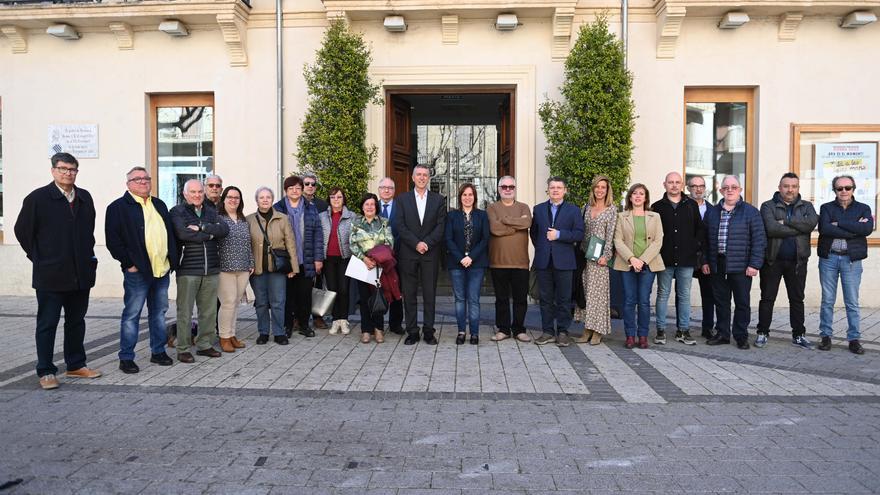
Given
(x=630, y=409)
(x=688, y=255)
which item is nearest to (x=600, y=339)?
(x=688, y=255)

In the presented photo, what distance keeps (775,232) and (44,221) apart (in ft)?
24.0

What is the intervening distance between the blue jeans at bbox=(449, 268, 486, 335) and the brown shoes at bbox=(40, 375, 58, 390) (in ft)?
13.3

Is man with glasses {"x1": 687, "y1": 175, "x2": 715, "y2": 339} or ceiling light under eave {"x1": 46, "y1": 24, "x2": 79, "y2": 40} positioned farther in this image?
ceiling light under eave {"x1": 46, "y1": 24, "x2": 79, "y2": 40}

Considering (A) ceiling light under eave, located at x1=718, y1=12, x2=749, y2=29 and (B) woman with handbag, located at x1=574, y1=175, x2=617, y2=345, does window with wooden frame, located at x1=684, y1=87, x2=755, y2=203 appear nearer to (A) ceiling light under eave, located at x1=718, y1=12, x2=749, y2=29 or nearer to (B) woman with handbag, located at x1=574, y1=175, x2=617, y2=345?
(A) ceiling light under eave, located at x1=718, y1=12, x2=749, y2=29

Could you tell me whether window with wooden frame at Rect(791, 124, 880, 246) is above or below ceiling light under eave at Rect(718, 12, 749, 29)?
below

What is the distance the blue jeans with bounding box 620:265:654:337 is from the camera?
25.2 feet

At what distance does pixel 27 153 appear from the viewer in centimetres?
1162

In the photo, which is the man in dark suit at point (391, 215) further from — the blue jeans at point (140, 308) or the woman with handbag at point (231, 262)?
the blue jeans at point (140, 308)

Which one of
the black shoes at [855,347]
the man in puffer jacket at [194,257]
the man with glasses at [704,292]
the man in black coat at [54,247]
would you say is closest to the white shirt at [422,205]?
the man in puffer jacket at [194,257]

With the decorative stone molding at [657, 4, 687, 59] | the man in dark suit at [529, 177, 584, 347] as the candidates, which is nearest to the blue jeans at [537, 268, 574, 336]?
the man in dark suit at [529, 177, 584, 347]

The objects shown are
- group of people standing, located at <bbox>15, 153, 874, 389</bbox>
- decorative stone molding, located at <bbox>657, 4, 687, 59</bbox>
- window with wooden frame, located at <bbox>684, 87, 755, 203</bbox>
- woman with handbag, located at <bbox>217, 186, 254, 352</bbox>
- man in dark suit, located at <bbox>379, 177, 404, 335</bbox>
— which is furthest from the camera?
window with wooden frame, located at <bbox>684, 87, 755, 203</bbox>

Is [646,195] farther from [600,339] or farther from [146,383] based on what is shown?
[146,383]

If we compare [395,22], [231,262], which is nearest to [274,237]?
[231,262]

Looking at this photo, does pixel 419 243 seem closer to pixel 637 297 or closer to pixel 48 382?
pixel 637 297
